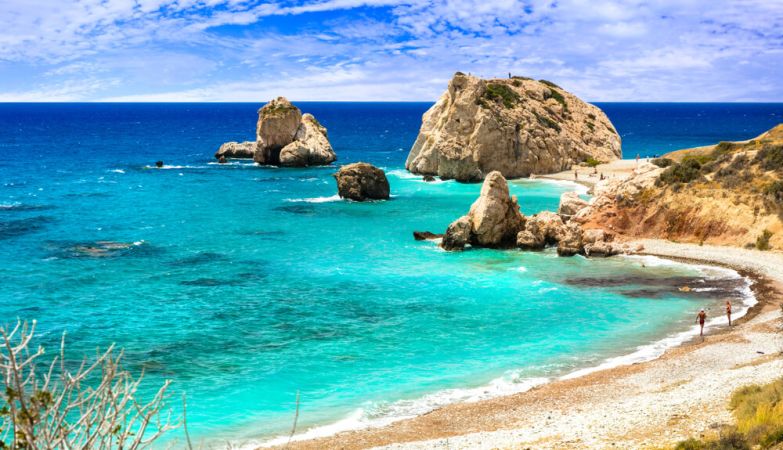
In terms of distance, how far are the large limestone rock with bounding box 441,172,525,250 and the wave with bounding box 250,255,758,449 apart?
21110 mm

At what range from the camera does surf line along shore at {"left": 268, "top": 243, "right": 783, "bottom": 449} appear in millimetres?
21766

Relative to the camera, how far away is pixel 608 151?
355 ft

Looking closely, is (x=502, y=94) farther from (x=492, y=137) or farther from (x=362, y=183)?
(x=362, y=183)

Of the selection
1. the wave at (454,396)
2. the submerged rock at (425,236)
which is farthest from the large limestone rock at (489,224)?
the wave at (454,396)

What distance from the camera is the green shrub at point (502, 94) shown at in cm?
9681

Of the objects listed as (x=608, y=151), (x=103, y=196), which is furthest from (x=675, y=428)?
(x=608, y=151)

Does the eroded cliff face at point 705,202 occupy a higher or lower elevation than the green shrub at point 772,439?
higher

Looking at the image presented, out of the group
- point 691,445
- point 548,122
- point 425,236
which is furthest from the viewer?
point 548,122

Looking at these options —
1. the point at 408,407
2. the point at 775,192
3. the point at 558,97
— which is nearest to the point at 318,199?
the point at 775,192

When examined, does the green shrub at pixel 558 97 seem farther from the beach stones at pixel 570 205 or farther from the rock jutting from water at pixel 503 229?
the rock jutting from water at pixel 503 229

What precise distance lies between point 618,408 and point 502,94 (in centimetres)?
7931

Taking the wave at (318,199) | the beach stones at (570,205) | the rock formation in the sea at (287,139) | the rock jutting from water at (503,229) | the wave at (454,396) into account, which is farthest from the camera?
the rock formation in the sea at (287,139)

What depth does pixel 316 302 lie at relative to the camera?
136ft

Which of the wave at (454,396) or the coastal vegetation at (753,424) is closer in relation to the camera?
the coastal vegetation at (753,424)
